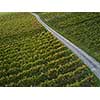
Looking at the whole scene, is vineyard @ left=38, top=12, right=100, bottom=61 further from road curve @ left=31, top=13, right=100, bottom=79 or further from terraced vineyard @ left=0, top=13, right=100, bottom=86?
terraced vineyard @ left=0, top=13, right=100, bottom=86

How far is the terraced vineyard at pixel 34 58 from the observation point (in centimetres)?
1342

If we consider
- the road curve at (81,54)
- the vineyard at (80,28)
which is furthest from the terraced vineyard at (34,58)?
the vineyard at (80,28)

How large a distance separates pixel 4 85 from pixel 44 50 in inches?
79.6

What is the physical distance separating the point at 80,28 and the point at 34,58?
1.99m

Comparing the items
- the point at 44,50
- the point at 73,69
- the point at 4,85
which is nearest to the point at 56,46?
the point at 44,50

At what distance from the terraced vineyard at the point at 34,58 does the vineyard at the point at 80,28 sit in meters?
0.45

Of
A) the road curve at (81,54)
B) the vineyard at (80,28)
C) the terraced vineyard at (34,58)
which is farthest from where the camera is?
the vineyard at (80,28)

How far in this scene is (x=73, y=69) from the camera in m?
13.7

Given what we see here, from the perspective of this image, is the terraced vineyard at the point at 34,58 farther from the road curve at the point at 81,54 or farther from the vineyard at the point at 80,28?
the vineyard at the point at 80,28

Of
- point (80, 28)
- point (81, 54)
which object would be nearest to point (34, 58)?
point (81, 54)

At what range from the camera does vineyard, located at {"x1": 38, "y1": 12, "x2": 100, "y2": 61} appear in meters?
14.2

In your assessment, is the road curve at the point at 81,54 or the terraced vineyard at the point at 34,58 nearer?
the terraced vineyard at the point at 34,58
